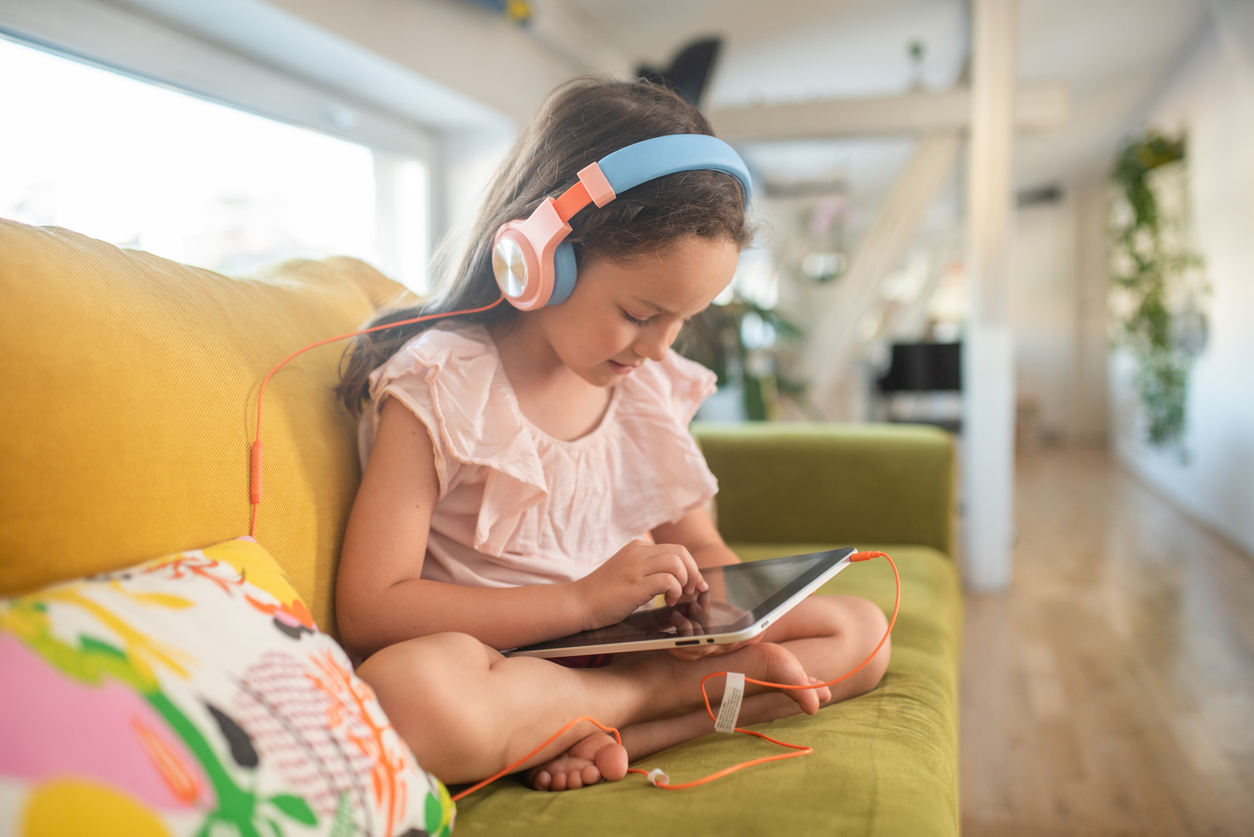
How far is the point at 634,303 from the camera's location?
2.83 feet

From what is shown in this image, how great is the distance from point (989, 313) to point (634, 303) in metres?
2.05

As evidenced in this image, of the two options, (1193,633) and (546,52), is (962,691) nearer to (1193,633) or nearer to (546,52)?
(1193,633)

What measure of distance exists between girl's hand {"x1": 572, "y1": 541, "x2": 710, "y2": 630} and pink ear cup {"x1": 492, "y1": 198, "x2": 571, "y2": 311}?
0.88 ft

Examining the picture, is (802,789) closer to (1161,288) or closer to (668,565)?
(668,565)

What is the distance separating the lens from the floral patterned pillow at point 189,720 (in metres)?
0.41

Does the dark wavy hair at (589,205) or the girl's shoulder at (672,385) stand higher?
the dark wavy hair at (589,205)

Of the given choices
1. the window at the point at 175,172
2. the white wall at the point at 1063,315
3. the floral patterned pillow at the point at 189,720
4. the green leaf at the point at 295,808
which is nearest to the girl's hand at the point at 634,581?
the floral patterned pillow at the point at 189,720

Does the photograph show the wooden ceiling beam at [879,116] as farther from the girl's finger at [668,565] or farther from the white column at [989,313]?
the girl's finger at [668,565]

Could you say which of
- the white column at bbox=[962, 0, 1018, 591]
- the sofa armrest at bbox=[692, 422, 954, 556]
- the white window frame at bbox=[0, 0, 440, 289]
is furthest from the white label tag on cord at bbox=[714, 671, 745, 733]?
the white column at bbox=[962, 0, 1018, 591]

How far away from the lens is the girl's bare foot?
72cm

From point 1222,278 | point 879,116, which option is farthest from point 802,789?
point 1222,278

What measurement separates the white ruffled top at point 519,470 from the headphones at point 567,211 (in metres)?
0.12

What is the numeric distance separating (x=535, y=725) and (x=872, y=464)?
3.74 ft

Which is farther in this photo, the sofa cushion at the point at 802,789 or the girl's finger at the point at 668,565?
Answer: the girl's finger at the point at 668,565
